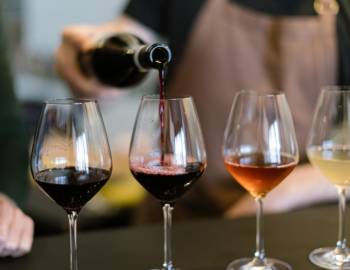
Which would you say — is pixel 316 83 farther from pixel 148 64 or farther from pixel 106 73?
pixel 148 64

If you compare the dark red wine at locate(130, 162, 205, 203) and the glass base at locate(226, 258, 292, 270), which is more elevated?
the dark red wine at locate(130, 162, 205, 203)

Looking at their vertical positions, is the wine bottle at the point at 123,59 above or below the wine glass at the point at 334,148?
above

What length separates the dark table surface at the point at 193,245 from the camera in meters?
0.78

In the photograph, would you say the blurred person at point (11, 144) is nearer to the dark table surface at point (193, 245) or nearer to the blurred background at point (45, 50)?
the dark table surface at point (193, 245)

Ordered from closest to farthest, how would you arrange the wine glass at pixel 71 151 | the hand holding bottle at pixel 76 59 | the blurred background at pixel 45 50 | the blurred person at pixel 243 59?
the wine glass at pixel 71 151 < the hand holding bottle at pixel 76 59 < the blurred person at pixel 243 59 < the blurred background at pixel 45 50

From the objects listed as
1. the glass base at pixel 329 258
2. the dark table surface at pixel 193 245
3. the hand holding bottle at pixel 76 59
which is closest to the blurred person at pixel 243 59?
the hand holding bottle at pixel 76 59

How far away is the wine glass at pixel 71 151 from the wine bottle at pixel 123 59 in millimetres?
108

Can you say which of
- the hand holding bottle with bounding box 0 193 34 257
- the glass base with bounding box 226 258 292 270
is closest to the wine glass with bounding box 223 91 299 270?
the glass base with bounding box 226 258 292 270

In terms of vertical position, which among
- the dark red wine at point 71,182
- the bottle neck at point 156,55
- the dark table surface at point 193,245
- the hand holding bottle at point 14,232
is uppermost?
Answer: the bottle neck at point 156,55

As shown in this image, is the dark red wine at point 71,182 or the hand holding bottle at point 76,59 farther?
the hand holding bottle at point 76,59

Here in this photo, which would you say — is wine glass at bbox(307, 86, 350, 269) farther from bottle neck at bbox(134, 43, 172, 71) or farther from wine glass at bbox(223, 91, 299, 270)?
bottle neck at bbox(134, 43, 172, 71)

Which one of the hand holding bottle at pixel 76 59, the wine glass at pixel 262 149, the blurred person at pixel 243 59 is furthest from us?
the blurred person at pixel 243 59

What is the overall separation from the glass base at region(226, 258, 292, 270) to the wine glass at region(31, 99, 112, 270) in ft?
0.71

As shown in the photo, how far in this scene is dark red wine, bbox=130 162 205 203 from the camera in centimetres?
74
